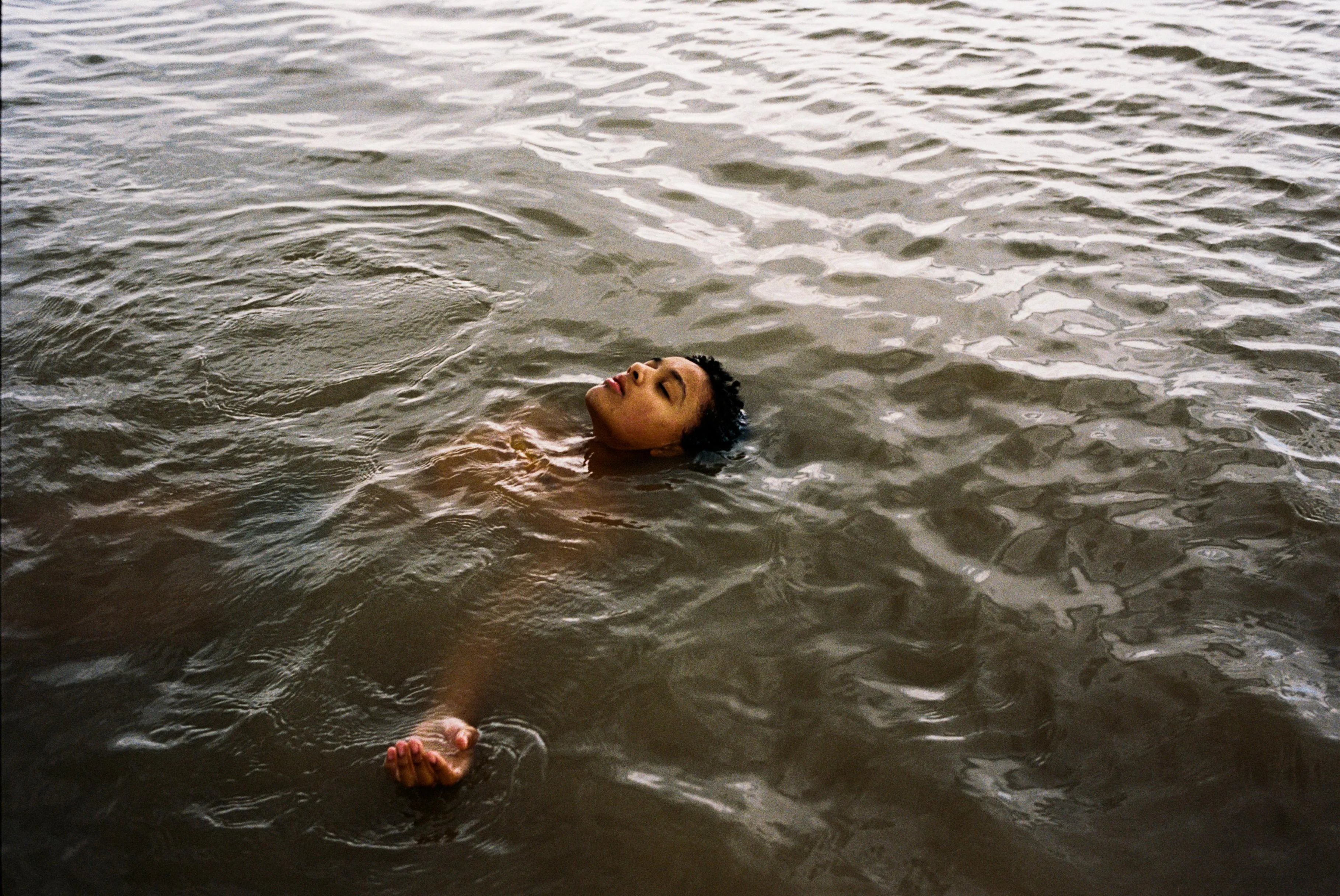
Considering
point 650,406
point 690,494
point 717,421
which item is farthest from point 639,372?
point 690,494

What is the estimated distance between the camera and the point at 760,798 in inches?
122

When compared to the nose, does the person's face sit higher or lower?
lower

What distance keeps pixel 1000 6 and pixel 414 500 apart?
29.3 feet

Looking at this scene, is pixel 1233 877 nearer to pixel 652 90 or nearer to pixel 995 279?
pixel 995 279

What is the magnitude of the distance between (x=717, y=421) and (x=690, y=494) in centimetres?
43

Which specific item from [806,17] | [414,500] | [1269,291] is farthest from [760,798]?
[806,17]

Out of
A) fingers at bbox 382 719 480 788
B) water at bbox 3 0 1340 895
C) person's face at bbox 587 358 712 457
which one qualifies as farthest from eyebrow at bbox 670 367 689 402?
fingers at bbox 382 719 480 788

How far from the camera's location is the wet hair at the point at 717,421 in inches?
184

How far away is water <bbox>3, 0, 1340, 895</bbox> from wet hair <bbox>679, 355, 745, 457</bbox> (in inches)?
3.7

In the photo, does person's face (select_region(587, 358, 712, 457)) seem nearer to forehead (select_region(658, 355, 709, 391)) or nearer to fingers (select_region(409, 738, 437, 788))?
forehead (select_region(658, 355, 709, 391))

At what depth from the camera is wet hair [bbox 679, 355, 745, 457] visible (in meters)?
4.68

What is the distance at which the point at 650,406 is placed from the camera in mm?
4625

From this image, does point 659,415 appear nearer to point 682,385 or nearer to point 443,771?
point 682,385

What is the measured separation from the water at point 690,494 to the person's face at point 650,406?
0.24 m
